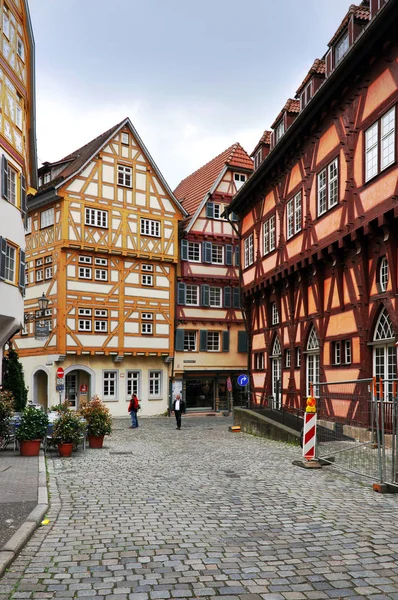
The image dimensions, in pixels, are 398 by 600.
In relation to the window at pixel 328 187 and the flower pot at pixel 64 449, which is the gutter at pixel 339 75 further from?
the flower pot at pixel 64 449

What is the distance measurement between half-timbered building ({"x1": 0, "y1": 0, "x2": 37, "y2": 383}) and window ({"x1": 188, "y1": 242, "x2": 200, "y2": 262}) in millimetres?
17697

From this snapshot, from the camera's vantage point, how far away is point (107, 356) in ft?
113

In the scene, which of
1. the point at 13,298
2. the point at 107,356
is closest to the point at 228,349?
the point at 107,356

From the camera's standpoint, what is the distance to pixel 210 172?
41531mm

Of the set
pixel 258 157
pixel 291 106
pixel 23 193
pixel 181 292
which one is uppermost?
pixel 291 106

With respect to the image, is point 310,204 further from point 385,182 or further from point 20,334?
point 20,334

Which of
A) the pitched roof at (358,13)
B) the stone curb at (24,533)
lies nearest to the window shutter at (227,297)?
the pitched roof at (358,13)

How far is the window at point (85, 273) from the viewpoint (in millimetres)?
33737

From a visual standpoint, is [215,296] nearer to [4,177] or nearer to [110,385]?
[110,385]

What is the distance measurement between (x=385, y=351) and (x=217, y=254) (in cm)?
2339

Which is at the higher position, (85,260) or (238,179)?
(238,179)

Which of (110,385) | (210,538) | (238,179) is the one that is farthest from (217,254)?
(210,538)

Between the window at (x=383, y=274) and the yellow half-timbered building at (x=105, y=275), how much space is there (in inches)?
789

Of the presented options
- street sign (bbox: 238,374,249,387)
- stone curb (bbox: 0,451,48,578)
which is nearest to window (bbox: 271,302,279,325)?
street sign (bbox: 238,374,249,387)
